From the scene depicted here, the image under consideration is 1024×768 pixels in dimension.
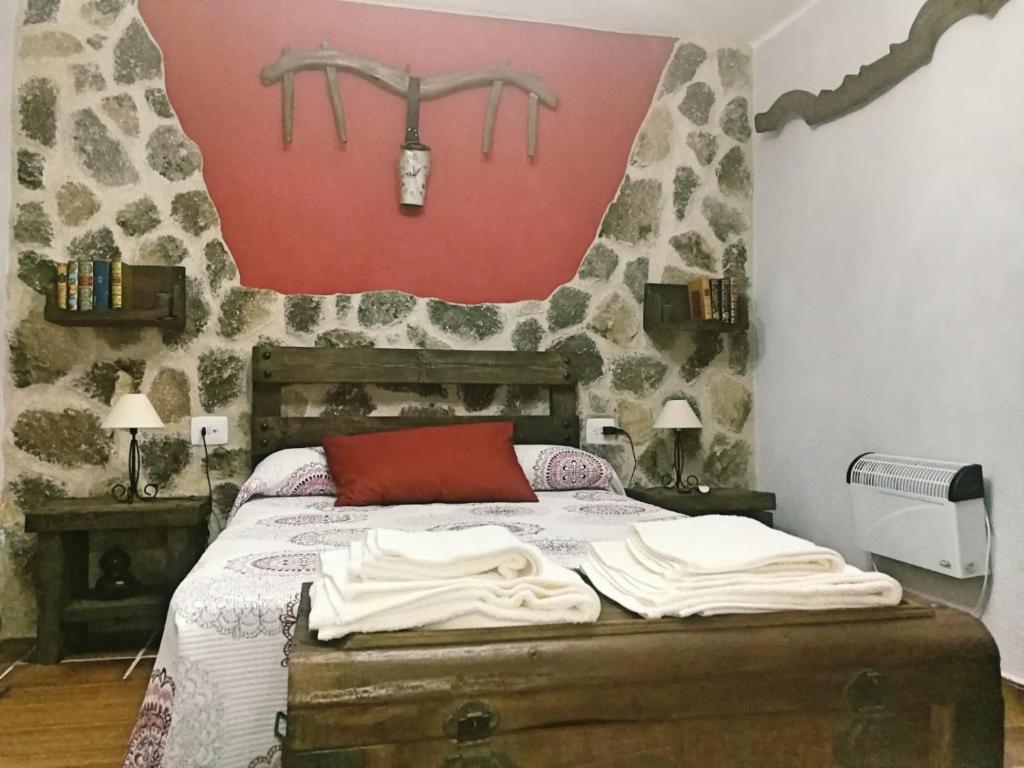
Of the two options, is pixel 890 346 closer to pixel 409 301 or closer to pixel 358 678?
pixel 409 301

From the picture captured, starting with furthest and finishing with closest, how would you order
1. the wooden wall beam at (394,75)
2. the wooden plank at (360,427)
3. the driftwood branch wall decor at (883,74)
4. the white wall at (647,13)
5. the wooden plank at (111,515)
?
the white wall at (647,13) → the wooden wall beam at (394,75) → the wooden plank at (360,427) → the wooden plank at (111,515) → the driftwood branch wall decor at (883,74)

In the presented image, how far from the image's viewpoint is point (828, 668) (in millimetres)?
1241

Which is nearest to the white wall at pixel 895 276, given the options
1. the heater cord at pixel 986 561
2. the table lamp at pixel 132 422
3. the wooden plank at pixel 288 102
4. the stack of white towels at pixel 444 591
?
the heater cord at pixel 986 561

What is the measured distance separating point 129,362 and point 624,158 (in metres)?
2.26

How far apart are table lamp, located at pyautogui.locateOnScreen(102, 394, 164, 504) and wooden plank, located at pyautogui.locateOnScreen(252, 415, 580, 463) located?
1.24 ft

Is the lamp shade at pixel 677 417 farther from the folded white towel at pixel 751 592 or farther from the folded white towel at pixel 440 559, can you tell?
the folded white towel at pixel 440 559

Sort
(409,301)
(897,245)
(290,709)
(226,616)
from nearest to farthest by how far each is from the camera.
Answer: (290,709) → (226,616) → (897,245) → (409,301)

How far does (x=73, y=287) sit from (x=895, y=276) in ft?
9.71

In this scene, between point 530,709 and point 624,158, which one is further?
point 624,158

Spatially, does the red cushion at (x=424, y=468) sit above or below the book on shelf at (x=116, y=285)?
below

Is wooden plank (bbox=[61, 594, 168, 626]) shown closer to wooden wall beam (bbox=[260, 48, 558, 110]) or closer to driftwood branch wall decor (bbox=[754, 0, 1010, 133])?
wooden wall beam (bbox=[260, 48, 558, 110])

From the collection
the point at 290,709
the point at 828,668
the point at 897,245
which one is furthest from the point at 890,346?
the point at 290,709

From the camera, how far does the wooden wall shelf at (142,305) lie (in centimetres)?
298

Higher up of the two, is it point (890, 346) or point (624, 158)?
point (624, 158)
